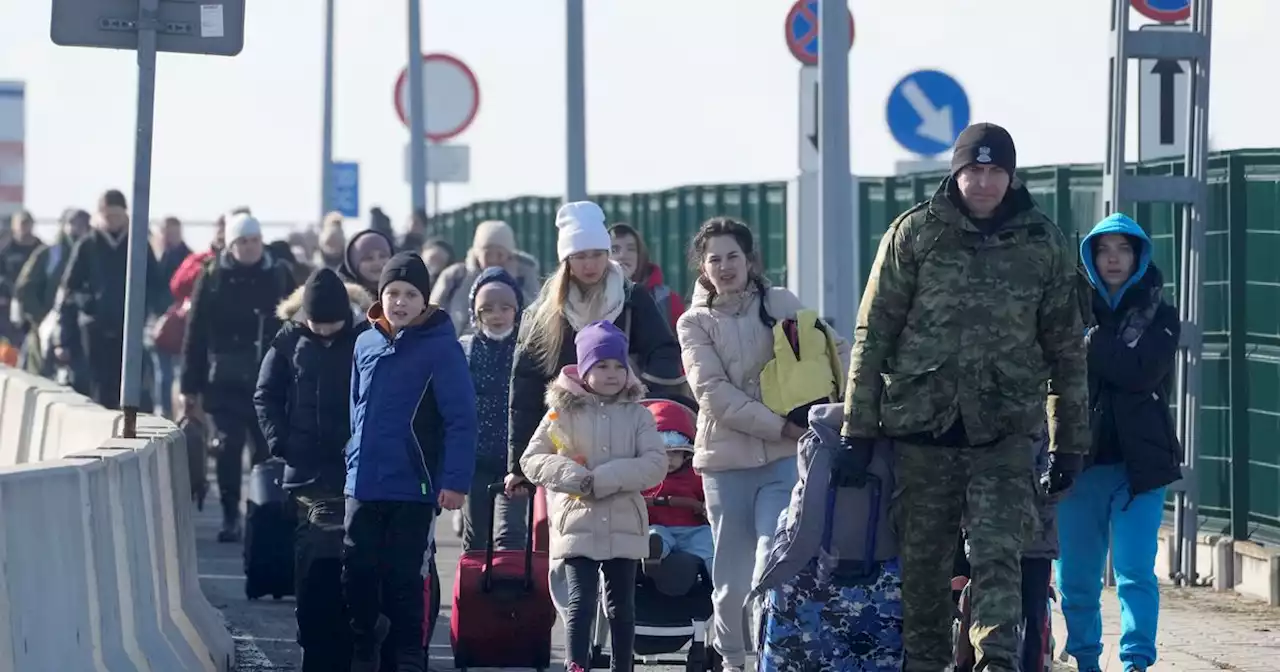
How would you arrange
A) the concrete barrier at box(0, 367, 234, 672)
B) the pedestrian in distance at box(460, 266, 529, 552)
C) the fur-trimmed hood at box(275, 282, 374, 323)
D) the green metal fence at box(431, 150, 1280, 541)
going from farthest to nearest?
the green metal fence at box(431, 150, 1280, 541) → the fur-trimmed hood at box(275, 282, 374, 323) → the pedestrian in distance at box(460, 266, 529, 552) → the concrete barrier at box(0, 367, 234, 672)

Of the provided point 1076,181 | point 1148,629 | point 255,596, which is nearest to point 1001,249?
point 1148,629

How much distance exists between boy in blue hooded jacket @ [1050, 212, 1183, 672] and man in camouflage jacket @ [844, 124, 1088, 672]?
167cm

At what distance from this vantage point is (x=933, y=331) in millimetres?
9188

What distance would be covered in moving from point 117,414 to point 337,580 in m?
1.86

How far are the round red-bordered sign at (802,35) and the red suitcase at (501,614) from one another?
6.55m

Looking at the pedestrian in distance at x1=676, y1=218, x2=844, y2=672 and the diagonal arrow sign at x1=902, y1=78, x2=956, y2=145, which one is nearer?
the pedestrian in distance at x1=676, y1=218, x2=844, y2=672

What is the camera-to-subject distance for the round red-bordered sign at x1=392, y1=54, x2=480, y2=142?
28.9m

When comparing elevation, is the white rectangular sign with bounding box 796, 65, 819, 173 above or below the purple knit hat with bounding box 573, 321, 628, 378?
above

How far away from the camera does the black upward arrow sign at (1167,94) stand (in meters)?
14.8

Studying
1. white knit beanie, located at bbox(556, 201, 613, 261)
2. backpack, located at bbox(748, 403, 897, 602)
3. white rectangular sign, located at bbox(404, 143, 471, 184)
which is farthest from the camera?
white rectangular sign, located at bbox(404, 143, 471, 184)

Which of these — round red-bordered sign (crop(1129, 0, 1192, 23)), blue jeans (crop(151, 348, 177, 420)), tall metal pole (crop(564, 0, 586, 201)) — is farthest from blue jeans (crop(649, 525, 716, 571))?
blue jeans (crop(151, 348, 177, 420))

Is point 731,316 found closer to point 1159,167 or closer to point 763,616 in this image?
point 763,616

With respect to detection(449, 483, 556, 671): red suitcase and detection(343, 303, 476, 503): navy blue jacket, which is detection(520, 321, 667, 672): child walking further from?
detection(449, 483, 556, 671): red suitcase

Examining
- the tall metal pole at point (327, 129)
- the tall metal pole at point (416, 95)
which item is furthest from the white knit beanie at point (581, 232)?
the tall metal pole at point (327, 129)
